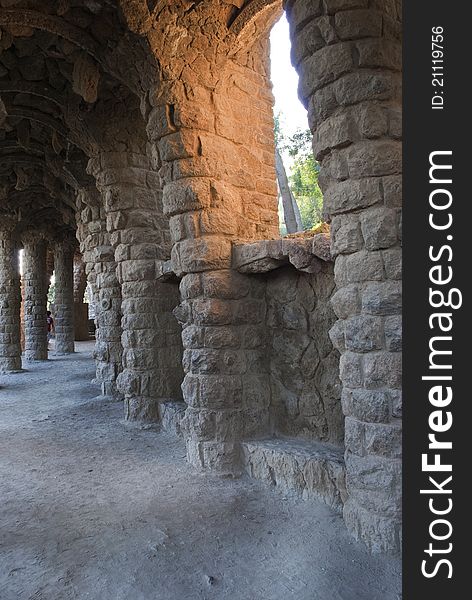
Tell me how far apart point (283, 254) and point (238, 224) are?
86 centimetres

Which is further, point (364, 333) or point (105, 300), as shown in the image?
point (105, 300)

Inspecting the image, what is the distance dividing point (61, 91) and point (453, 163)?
723 cm

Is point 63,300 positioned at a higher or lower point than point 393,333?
higher

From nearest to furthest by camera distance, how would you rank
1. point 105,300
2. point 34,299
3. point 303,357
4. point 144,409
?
point 303,357 < point 144,409 < point 105,300 < point 34,299

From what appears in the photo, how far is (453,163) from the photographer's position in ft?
6.73

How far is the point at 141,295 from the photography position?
22.7 feet

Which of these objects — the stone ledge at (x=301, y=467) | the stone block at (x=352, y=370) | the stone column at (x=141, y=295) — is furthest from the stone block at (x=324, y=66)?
the stone column at (x=141, y=295)

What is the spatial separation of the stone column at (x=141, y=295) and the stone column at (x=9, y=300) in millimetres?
7295

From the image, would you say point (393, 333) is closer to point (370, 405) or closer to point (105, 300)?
point (370, 405)

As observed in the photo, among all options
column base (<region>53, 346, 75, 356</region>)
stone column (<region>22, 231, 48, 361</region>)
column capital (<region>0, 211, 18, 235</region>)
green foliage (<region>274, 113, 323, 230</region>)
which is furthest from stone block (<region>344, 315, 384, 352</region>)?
column base (<region>53, 346, 75, 356</region>)

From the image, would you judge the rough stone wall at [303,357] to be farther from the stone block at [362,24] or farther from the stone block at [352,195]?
the stone block at [362,24]

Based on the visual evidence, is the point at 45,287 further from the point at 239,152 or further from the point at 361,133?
the point at 361,133

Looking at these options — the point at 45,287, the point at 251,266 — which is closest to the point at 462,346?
the point at 251,266

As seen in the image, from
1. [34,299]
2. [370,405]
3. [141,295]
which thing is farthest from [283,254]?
[34,299]
